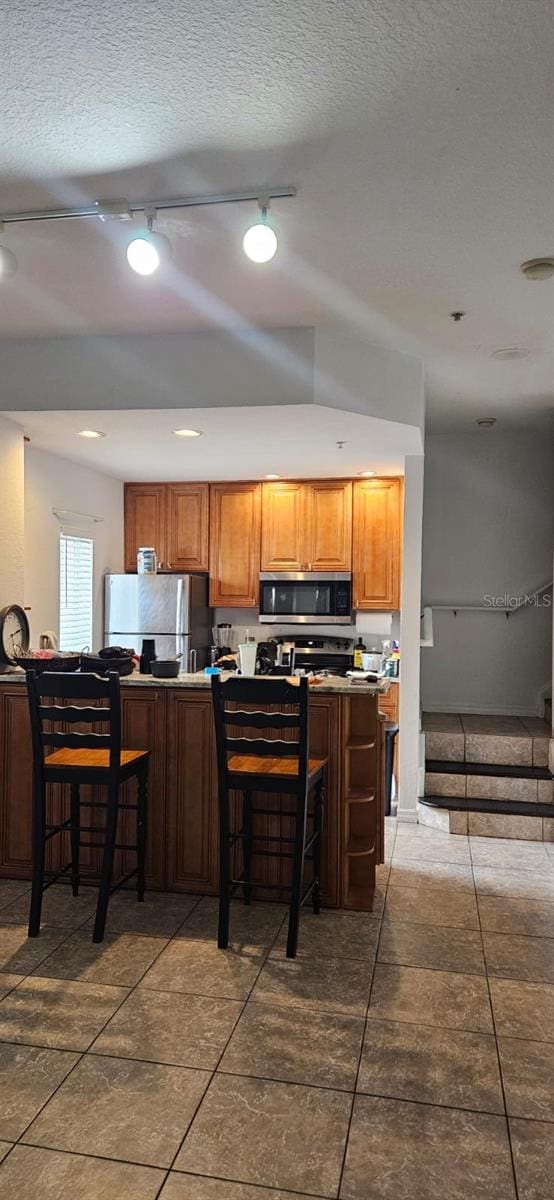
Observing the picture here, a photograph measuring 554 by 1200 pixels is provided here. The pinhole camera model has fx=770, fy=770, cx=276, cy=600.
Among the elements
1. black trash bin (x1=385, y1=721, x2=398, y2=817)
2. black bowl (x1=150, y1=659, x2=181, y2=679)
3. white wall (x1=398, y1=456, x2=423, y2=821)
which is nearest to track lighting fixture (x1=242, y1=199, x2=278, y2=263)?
black bowl (x1=150, y1=659, x2=181, y2=679)

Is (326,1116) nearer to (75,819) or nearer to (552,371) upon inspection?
(75,819)

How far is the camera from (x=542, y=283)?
2.96 meters

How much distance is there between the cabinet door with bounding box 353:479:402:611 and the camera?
581 cm

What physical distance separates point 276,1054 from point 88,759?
1.41 metres

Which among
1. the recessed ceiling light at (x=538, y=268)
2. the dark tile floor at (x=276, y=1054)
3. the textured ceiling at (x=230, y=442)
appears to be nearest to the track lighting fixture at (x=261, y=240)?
the recessed ceiling light at (x=538, y=268)

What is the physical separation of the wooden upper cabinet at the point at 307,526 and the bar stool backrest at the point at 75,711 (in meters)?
3.16

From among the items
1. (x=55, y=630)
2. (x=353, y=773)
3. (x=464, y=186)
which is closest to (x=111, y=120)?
(x=464, y=186)

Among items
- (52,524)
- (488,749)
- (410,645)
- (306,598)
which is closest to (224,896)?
(410,645)

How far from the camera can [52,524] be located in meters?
5.10

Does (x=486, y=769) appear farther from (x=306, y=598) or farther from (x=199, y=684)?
(x=199, y=684)

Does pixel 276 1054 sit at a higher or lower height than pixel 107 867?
lower

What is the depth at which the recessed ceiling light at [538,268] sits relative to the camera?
2.78 meters

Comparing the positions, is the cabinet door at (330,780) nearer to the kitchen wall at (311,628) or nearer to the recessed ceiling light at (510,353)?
the recessed ceiling light at (510,353)

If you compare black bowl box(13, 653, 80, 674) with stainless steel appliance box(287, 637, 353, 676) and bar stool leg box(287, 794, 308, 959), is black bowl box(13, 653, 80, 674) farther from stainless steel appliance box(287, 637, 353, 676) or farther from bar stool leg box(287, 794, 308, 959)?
stainless steel appliance box(287, 637, 353, 676)
